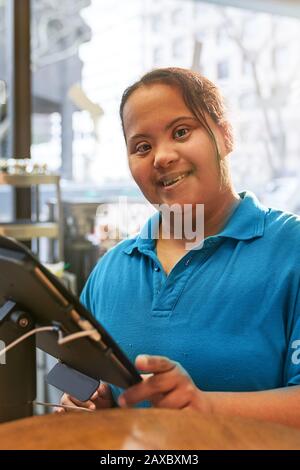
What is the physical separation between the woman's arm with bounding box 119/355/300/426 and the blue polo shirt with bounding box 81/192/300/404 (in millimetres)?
87

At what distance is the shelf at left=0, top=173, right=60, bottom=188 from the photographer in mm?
2373

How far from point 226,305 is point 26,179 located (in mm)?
1507

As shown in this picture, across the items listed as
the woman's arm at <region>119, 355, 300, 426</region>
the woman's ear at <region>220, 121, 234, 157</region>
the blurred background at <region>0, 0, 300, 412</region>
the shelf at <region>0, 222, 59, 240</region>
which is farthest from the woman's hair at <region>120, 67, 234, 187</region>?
the blurred background at <region>0, 0, 300, 412</region>

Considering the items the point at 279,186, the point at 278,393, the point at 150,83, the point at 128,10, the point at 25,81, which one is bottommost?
the point at 278,393

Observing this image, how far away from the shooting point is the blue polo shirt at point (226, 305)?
110 cm

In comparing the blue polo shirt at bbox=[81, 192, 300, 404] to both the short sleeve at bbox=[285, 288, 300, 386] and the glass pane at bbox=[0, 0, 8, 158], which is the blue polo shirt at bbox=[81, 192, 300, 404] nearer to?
the short sleeve at bbox=[285, 288, 300, 386]

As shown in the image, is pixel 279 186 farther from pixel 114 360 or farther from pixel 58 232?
pixel 114 360

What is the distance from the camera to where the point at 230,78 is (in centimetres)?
306

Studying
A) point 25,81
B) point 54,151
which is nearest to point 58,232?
point 54,151

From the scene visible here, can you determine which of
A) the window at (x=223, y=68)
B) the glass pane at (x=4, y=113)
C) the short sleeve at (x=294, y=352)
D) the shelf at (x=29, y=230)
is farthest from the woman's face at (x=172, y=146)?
the window at (x=223, y=68)

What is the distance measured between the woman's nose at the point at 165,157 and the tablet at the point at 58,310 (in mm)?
493

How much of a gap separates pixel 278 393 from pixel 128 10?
247 cm

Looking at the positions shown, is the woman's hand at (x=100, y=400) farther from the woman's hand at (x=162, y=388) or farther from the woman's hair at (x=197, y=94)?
the woman's hair at (x=197, y=94)

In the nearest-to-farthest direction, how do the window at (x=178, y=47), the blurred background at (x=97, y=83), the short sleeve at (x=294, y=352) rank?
the short sleeve at (x=294, y=352), the blurred background at (x=97, y=83), the window at (x=178, y=47)
